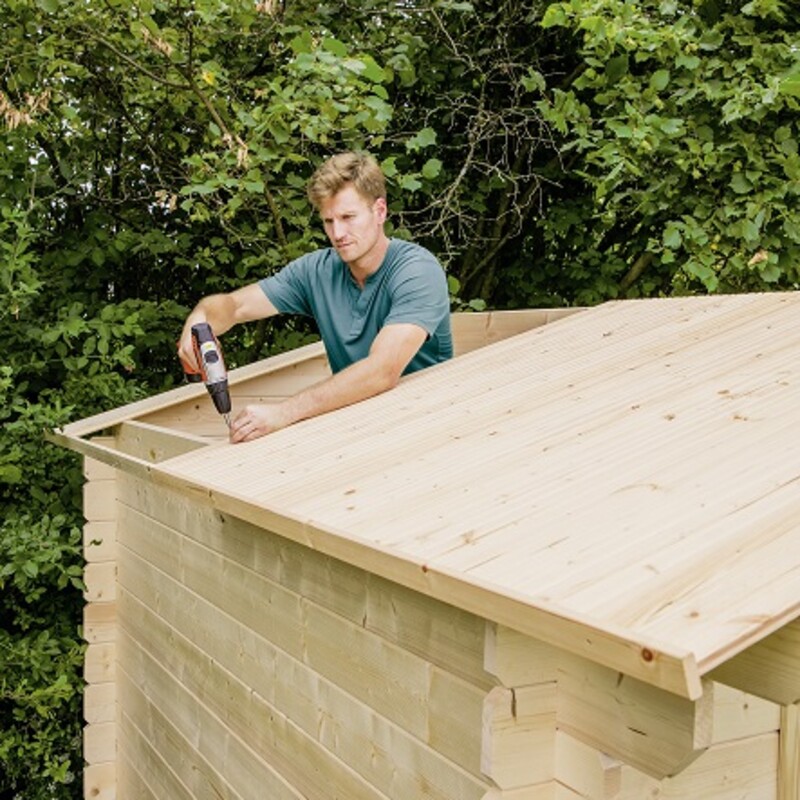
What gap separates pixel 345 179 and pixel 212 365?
2.74 feet

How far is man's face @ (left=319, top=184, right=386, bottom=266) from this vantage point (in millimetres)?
3842

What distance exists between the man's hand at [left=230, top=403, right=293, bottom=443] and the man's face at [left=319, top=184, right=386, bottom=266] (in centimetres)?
79

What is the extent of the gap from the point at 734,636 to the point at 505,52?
5733mm

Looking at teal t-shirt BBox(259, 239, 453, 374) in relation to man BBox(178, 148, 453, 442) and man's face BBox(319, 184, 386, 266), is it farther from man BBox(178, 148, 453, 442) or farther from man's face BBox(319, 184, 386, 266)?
man's face BBox(319, 184, 386, 266)

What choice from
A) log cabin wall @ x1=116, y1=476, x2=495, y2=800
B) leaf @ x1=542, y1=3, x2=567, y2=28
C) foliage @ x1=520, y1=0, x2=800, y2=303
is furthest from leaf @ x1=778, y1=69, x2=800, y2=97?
log cabin wall @ x1=116, y1=476, x2=495, y2=800

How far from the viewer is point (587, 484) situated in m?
2.05

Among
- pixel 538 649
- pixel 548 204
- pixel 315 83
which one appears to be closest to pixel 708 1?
pixel 548 204

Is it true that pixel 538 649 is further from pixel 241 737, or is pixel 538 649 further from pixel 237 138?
pixel 237 138

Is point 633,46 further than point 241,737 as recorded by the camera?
Yes

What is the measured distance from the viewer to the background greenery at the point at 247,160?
16.6 ft

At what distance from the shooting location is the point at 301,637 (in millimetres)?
2781

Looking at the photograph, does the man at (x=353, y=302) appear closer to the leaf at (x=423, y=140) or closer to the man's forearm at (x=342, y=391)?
the man's forearm at (x=342, y=391)

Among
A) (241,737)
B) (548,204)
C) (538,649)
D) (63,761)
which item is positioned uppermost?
(548,204)

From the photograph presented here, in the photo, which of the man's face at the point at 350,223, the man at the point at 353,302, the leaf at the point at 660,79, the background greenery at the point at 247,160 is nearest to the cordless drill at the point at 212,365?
the man at the point at 353,302
